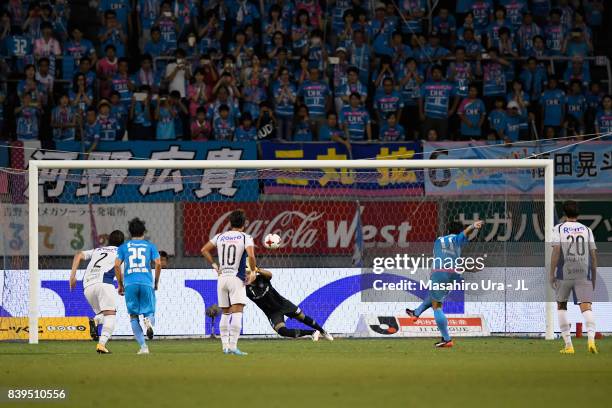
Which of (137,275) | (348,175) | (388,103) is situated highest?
(388,103)

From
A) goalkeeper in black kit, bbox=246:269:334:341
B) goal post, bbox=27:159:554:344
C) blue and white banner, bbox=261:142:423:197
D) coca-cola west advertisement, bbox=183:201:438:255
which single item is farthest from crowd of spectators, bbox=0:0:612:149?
goalkeeper in black kit, bbox=246:269:334:341

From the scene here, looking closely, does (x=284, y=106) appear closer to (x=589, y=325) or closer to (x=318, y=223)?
(x=318, y=223)

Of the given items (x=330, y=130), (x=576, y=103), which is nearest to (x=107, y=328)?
(x=330, y=130)

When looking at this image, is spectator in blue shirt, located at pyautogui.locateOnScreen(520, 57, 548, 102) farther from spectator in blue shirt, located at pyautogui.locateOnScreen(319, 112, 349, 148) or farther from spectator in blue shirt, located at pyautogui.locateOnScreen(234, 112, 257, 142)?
spectator in blue shirt, located at pyautogui.locateOnScreen(234, 112, 257, 142)

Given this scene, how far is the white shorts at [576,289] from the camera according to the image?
635 inches

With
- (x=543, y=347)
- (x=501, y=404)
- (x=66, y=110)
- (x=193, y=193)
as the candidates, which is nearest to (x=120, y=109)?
(x=66, y=110)

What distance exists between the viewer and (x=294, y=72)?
2509 cm

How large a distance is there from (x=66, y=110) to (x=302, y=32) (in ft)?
18.4

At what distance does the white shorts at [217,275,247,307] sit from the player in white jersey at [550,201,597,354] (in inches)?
175

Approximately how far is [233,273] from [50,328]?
17.0ft

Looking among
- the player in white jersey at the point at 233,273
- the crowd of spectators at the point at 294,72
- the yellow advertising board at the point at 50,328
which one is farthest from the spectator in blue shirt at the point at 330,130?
the player in white jersey at the point at 233,273

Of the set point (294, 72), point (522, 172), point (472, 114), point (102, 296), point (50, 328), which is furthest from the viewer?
point (294, 72)

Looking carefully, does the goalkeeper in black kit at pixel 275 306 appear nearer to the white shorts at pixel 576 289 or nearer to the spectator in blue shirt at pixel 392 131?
the white shorts at pixel 576 289

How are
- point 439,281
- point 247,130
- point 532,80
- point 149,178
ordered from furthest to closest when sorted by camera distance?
1. point 532,80
2. point 247,130
3. point 149,178
4. point 439,281
